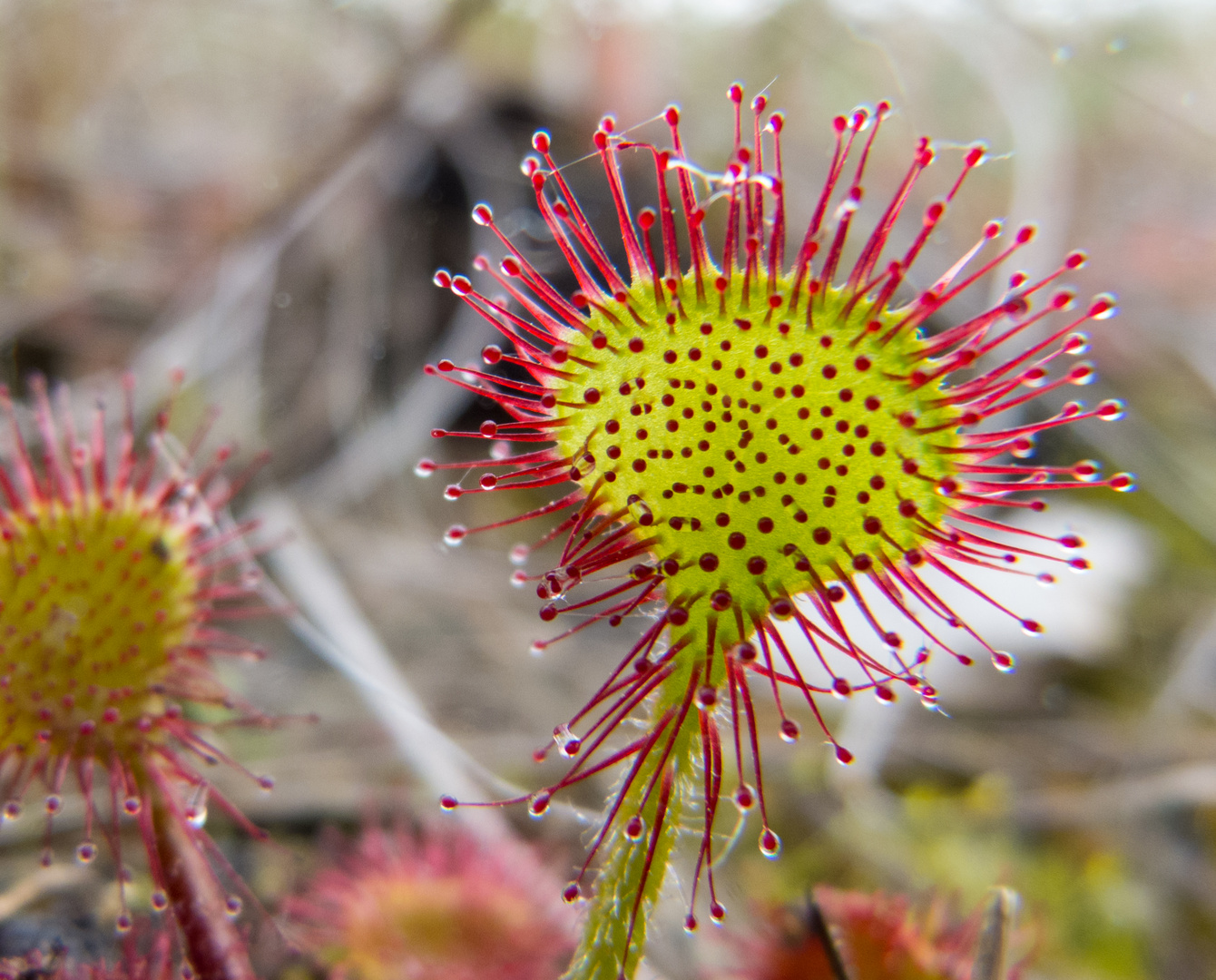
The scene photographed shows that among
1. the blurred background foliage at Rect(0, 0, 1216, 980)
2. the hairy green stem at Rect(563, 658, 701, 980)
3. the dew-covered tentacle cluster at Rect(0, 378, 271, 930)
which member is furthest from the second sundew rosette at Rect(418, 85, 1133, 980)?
the blurred background foliage at Rect(0, 0, 1216, 980)

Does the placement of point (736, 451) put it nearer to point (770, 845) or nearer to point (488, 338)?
point (770, 845)

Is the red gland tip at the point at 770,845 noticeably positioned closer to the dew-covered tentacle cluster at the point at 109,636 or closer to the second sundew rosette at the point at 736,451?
the second sundew rosette at the point at 736,451

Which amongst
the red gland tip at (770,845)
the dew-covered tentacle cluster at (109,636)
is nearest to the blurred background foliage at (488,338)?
the dew-covered tentacle cluster at (109,636)

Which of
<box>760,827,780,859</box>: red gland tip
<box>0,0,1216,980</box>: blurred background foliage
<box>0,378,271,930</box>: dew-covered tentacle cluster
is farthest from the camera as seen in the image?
<box>0,0,1216,980</box>: blurred background foliage

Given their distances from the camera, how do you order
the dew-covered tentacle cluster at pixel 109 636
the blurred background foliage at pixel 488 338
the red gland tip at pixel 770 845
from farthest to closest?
the blurred background foliage at pixel 488 338 < the dew-covered tentacle cluster at pixel 109 636 < the red gland tip at pixel 770 845

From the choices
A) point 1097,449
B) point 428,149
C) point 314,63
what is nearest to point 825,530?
point 1097,449

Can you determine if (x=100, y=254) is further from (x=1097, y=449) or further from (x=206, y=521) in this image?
(x=1097, y=449)

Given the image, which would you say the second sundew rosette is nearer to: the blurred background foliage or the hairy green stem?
the hairy green stem
